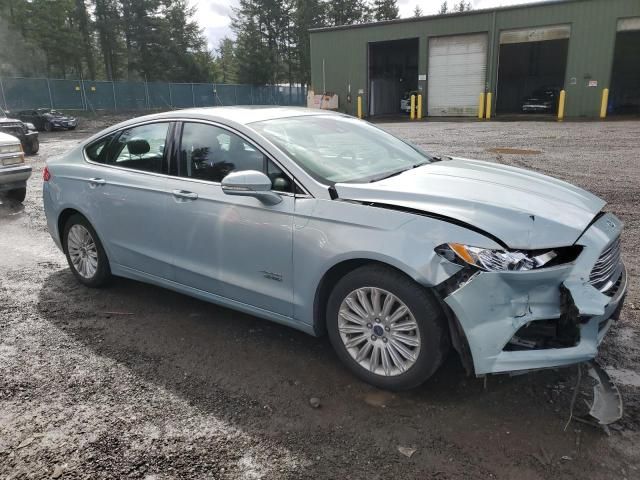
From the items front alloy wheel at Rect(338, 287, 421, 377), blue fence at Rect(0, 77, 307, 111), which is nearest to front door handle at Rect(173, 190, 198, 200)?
front alloy wheel at Rect(338, 287, 421, 377)

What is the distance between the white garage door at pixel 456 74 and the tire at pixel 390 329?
2858 centimetres

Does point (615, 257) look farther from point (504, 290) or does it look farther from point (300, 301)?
point (300, 301)

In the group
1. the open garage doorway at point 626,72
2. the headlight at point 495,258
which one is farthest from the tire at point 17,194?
the open garage doorway at point 626,72

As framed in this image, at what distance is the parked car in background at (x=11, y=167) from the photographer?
8.68 metres

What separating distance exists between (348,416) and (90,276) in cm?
318

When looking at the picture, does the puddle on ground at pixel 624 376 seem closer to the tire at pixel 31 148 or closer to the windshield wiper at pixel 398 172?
the windshield wiper at pixel 398 172

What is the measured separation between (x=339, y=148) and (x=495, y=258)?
1.61 m

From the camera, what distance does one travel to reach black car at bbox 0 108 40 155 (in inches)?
543

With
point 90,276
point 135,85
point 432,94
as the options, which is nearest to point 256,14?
point 135,85

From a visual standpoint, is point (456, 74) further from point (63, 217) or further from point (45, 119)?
point (63, 217)

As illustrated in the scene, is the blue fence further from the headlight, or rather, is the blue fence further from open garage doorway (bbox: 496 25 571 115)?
the headlight

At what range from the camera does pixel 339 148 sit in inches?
150

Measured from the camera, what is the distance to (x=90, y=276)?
4.91 meters

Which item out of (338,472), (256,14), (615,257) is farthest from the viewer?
(256,14)
